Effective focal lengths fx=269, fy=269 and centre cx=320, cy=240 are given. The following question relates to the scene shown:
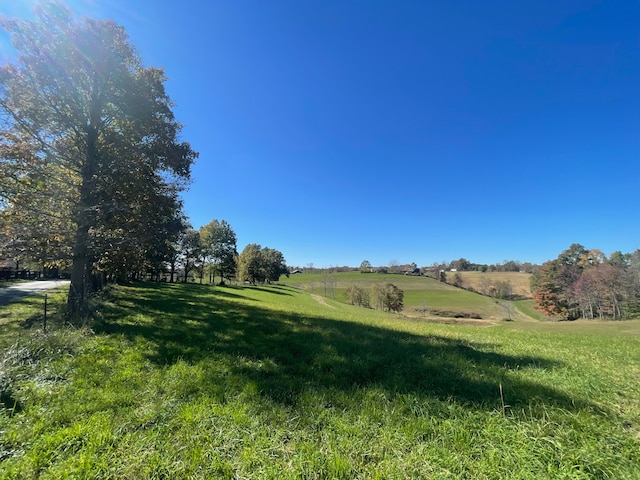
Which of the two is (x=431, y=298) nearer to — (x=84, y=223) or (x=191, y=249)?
(x=191, y=249)

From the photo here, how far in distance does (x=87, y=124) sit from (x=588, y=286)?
237 ft

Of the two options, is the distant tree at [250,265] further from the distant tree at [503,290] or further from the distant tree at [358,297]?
the distant tree at [503,290]

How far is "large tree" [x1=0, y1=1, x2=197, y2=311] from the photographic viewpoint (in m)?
9.98

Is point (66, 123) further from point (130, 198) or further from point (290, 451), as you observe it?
point (290, 451)

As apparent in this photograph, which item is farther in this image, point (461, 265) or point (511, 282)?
point (461, 265)

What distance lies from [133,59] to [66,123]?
3995mm

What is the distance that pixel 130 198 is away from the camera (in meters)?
12.6

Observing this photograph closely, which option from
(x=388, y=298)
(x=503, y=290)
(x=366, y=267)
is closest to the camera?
(x=388, y=298)

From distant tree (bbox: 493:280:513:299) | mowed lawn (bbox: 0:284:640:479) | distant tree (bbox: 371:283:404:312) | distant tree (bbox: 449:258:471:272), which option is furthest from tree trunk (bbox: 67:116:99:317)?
distant tree (bbox: 449:258:471:272)

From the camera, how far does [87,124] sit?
11.3 m

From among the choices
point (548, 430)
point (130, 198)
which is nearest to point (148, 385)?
point (548, 430)

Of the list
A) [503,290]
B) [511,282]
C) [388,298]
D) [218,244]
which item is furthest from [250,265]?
[511,282]

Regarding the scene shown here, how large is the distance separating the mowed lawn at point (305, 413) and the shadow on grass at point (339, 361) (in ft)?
0.15

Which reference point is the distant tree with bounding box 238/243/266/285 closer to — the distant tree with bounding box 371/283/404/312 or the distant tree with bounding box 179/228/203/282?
the distant tree with bounding box 179/228/203/282
